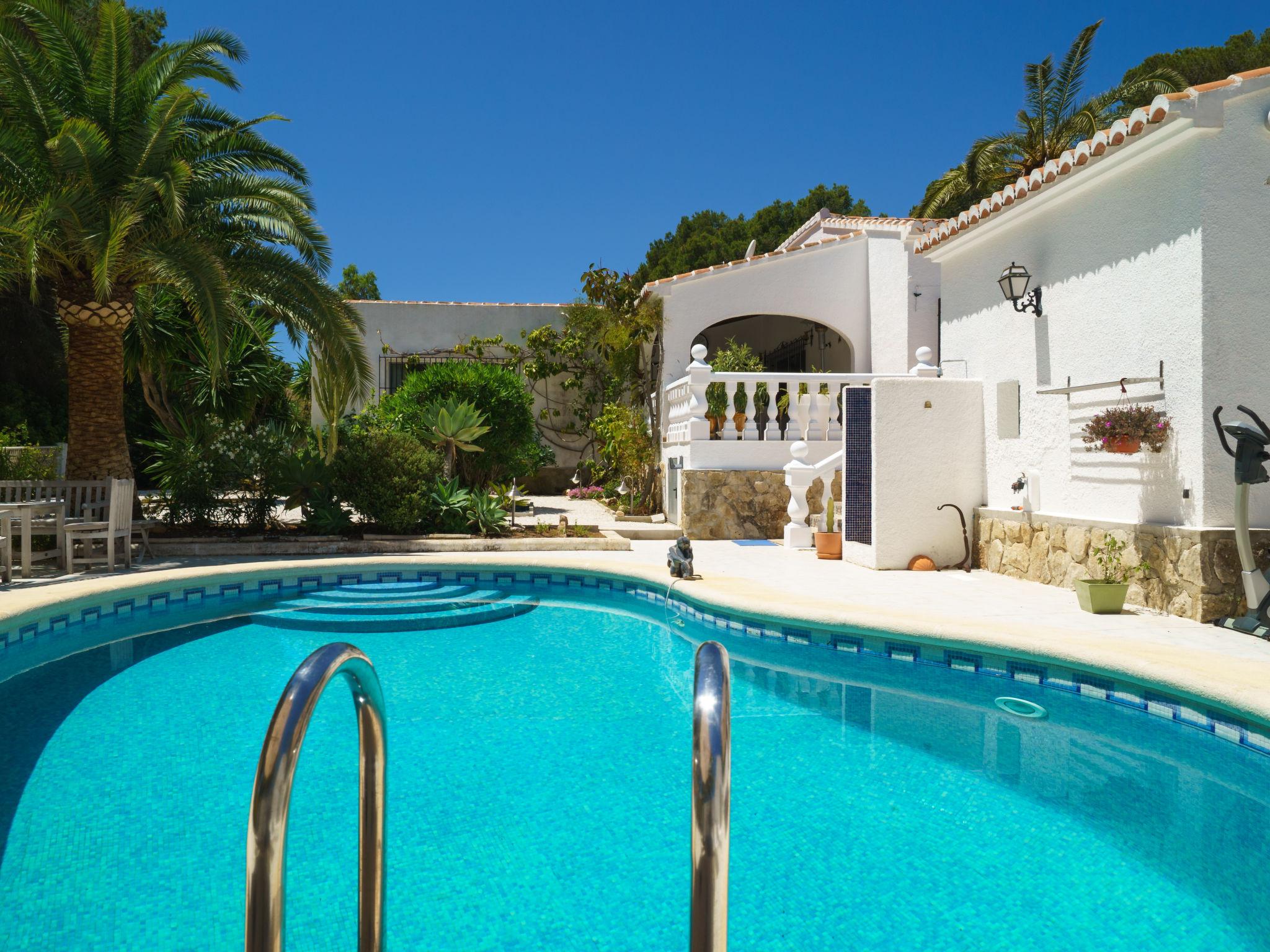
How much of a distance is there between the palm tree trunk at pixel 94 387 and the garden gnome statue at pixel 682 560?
22.3 feet

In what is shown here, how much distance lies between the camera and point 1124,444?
698 cm

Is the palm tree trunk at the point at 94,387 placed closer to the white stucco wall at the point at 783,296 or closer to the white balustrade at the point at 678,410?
the white balustrade at the point at 678,410

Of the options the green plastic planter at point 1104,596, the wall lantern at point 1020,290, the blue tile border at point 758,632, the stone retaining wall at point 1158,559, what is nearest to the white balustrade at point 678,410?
the blue tile border at point 758,632

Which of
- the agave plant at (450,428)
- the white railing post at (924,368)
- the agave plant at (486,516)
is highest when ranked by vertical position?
the white railing post at (924,368)

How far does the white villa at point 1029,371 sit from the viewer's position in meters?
6.49

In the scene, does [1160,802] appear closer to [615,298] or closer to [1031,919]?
[1031,919]

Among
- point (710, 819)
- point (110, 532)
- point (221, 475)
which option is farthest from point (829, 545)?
point (710, 819)

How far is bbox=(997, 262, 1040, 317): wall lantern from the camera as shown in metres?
8.60

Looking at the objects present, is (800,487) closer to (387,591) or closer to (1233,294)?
(387,591)

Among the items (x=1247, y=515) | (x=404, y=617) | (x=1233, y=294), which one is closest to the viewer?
(x=1247, y=515)

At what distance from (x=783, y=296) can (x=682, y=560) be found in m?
8.84

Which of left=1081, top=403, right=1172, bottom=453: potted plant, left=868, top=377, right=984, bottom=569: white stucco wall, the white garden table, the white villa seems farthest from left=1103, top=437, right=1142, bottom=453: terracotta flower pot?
the white garden table

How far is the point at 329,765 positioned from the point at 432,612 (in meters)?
4.04

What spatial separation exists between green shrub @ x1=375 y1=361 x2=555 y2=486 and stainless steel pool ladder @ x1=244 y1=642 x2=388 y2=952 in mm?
12529
